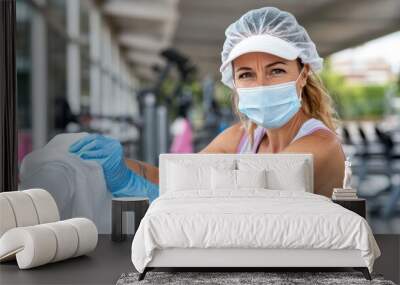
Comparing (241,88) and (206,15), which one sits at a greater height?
(206,15)

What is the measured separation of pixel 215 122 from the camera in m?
7.11

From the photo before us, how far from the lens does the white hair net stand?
12.8 feet

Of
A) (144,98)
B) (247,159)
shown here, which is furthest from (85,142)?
(144,98)

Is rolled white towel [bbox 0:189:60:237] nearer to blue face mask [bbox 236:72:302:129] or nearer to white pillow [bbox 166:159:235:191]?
white pillow [bbox 166:159:235:191]

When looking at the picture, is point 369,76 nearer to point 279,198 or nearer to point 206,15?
point 206,15

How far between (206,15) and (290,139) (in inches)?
171

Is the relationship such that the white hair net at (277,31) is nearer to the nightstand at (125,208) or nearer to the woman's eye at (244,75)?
the woman's eye at (244,75)

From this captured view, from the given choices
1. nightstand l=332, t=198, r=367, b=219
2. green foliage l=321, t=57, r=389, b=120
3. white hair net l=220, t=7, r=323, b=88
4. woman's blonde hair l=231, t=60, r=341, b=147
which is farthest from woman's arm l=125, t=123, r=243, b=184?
green foliage l=321, t=57, r=389, b=120

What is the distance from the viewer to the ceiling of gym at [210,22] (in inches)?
270

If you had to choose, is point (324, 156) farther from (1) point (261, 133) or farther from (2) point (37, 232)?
(2) point (37, 232)

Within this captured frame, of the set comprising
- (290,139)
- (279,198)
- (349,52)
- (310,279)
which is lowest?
(310,279)

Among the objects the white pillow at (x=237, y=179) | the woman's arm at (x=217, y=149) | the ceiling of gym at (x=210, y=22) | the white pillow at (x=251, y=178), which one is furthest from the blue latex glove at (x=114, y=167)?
the ceiling of gym at (x=210, y=22)

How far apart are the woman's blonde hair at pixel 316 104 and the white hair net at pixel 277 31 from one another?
0.08 m

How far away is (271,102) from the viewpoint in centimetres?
385
